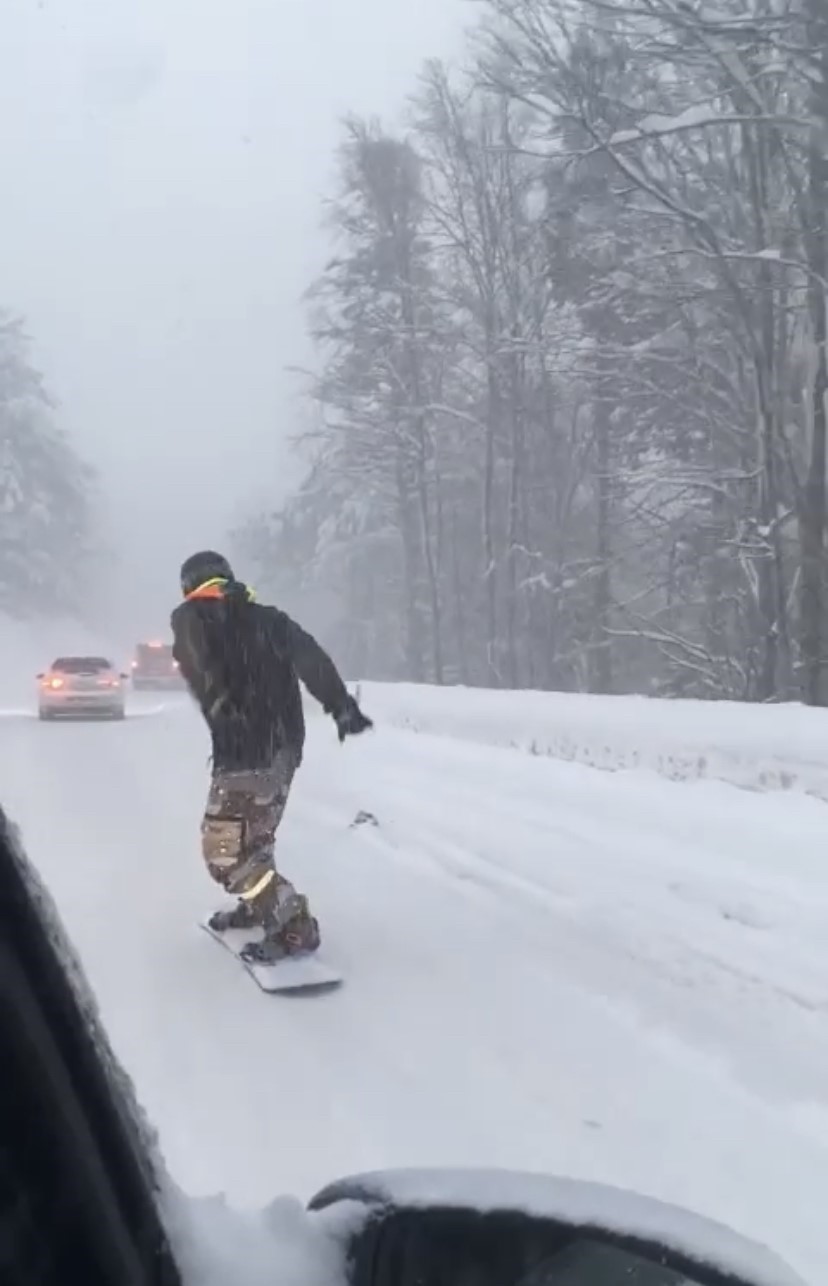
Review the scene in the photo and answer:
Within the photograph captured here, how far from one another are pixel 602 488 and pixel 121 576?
46841 millimetres

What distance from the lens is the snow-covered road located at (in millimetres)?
4363

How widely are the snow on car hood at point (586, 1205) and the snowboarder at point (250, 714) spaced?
550 centimetres

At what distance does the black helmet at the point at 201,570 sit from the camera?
264 inches

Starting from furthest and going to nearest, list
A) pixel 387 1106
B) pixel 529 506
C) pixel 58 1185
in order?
1. pixel 529 506
2. pixel 387 1106
3. pixel 58 1185

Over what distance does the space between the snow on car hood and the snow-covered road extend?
0.83 m

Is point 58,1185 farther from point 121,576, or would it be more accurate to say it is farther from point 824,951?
point 121,576

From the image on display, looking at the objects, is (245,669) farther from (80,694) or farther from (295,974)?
(80,694)

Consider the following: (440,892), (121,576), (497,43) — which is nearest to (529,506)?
(497,43)

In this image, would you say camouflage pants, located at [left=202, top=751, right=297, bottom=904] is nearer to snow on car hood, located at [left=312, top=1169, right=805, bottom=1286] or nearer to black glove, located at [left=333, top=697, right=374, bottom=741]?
black glove, located at [left=333, top=697, right=374, bottom=741]

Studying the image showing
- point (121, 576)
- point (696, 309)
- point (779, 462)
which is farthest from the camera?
point (121, 576)

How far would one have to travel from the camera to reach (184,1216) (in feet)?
3.70

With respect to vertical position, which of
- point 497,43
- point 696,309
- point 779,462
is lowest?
point 779,462

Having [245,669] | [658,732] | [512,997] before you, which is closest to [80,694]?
[658,732]

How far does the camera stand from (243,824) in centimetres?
679
